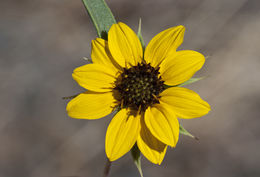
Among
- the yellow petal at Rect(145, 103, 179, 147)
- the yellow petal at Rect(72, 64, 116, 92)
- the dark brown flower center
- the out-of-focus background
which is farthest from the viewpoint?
the out-of-focus background

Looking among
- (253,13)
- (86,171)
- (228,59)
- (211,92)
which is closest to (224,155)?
(211,92)

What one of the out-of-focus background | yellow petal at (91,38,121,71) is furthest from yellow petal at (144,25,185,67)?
the out-of-focus background

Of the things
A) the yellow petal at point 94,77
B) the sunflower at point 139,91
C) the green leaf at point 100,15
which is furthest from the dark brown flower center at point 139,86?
the green leaf at point 100,15

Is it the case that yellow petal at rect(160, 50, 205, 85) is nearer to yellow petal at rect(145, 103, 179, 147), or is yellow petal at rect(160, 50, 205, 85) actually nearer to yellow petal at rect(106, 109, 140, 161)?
yellow petal at rect(145, 103, 179, 147)

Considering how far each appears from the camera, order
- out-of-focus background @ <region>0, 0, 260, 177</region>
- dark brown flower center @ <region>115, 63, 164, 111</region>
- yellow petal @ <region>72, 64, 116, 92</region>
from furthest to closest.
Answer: out-of-focus background @ <region>0, 0, 260, 177</region>
dark brown flower center @ <region>115, 63, 164, 111</region>
yellow petal @ <region>72, 64, 116, 92</region>

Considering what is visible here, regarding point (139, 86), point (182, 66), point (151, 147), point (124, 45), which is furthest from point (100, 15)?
point (151, 147)

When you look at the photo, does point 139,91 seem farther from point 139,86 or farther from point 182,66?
point 182,66

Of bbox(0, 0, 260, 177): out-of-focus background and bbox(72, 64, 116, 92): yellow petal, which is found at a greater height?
bbox(72, 64, 116, 92): yellow petal
